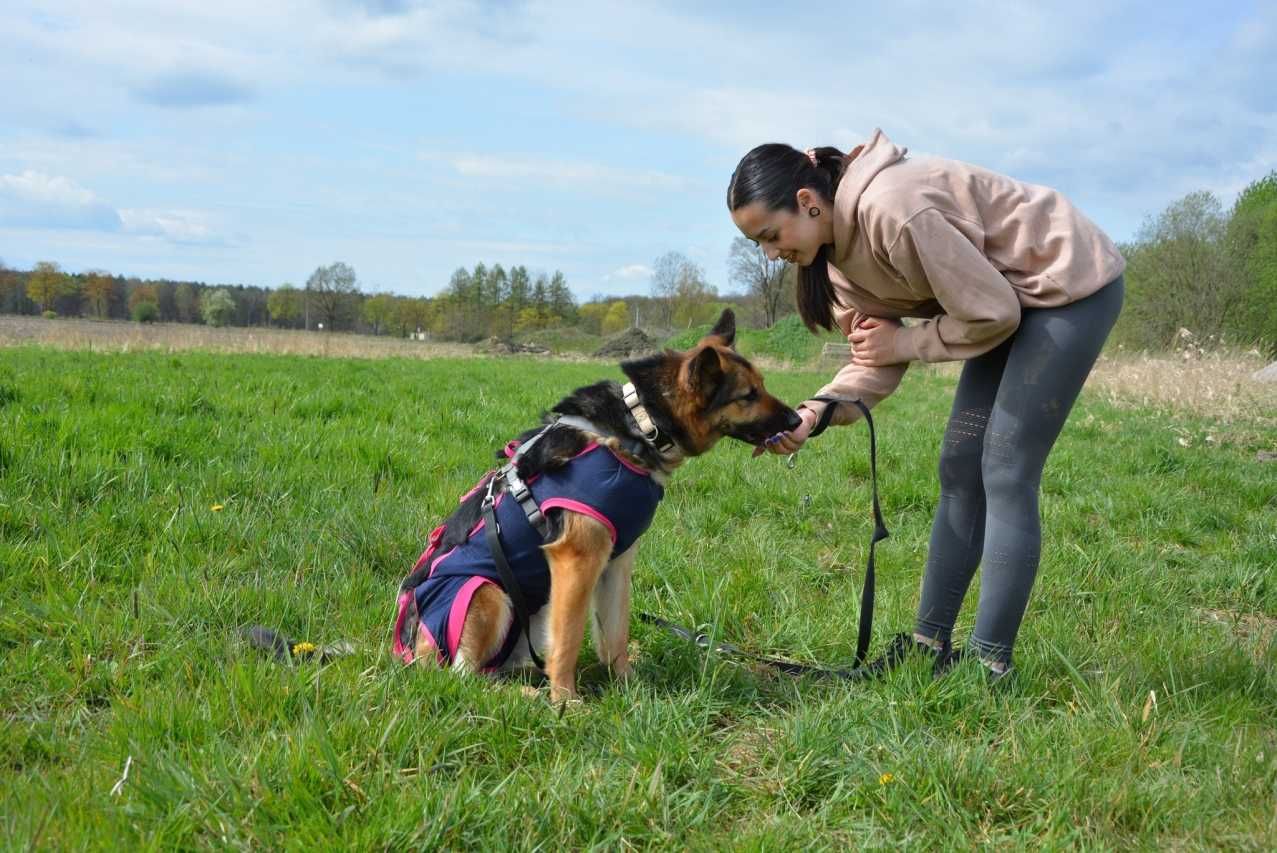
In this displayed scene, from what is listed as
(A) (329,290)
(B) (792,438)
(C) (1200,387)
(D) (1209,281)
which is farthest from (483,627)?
(A) (329,290)

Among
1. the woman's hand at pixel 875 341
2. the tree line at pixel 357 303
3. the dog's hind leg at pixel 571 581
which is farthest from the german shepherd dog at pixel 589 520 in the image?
the tree line at pixel 357 303

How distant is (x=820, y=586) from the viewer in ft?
15.5

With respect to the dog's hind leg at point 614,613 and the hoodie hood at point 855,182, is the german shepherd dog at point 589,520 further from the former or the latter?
the hoodie hood at point 855,182

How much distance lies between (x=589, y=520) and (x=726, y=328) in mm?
1718

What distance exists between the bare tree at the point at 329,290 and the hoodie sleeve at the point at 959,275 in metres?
91.8

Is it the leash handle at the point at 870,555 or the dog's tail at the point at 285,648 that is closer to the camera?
the dog's tail at the point at 285,648

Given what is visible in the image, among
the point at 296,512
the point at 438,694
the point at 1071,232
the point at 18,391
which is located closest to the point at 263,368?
the point at 18,391

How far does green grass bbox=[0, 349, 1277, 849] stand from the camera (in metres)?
2.28

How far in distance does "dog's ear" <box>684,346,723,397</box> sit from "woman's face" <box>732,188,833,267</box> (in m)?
0.56

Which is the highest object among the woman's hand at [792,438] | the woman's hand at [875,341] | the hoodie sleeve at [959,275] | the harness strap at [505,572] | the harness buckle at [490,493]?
the hoodie sleeve at [959,275]

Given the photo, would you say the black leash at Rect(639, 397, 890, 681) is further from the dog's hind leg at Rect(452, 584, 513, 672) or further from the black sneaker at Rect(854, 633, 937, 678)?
the dog's hind leg at Rect(452, 584, 513, 672)

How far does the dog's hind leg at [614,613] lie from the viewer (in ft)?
11.9

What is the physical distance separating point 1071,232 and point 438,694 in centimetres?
287

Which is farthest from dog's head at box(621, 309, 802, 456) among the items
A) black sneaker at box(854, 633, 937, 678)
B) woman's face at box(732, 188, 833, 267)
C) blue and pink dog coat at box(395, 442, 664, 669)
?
black sneaker at box(854, 633, 937, 678)
